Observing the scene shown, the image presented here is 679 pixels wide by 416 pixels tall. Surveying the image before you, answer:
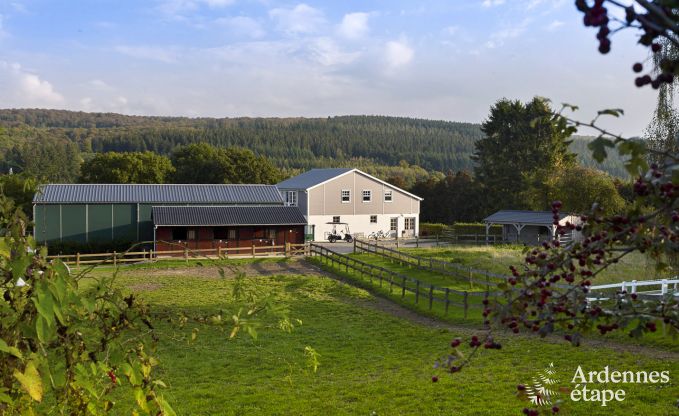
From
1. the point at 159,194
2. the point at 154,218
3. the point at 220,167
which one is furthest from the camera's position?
the point at 220,167

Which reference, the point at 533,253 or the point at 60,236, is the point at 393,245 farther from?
the point at 533,253

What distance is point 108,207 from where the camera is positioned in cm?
3734

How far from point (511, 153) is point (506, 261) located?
→ 32.4 m

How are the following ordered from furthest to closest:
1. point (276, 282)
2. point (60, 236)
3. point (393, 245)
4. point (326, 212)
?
point (326, 212), point (393, 245), point (60, 236), point (276, 282)

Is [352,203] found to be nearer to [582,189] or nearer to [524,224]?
[524,224]

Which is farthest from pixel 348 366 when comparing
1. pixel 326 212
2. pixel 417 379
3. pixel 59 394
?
pixel 326 212

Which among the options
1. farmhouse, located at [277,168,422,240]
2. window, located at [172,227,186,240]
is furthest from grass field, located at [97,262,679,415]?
farmhouse, located at [277,168,422,240]

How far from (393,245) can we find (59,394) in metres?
40.3

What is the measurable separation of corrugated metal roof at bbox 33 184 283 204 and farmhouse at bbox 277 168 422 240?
15.5 ft

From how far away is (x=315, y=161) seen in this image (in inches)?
6029

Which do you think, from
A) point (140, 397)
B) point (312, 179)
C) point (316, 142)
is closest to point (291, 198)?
point (312, 179)

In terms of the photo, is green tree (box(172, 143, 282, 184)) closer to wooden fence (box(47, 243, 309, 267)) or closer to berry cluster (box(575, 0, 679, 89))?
wooden fence (box(47, 243, 309, 267))

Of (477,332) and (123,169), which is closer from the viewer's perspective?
(477,332)

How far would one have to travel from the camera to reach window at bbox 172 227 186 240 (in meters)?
36.4
